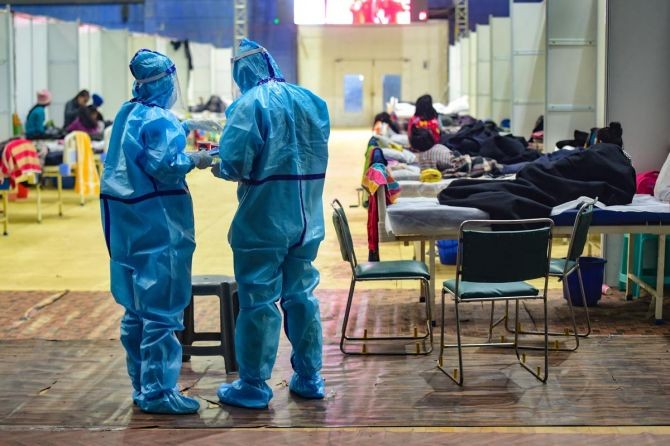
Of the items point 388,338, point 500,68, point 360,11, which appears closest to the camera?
point 388,338

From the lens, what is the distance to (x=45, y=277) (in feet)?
25.1

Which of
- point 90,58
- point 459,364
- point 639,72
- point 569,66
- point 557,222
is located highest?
point 90,58

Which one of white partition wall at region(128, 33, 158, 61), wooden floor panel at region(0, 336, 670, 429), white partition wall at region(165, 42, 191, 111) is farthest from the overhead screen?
wooden floor panel at region(0, 336, 670, 429)

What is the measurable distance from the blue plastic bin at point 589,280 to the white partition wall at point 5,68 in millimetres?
7809

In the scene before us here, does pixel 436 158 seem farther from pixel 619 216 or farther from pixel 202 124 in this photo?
pixel 202 124

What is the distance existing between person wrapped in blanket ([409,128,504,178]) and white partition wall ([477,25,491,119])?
25.3 feet

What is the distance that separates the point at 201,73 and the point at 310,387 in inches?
716

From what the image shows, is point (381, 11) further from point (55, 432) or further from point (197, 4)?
point (55, 432)

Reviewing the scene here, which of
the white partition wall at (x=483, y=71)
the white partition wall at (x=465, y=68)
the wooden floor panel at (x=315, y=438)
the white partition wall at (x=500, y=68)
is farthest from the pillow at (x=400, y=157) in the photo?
the white partition wall at (x=465, y=68)

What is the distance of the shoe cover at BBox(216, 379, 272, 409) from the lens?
4.35m

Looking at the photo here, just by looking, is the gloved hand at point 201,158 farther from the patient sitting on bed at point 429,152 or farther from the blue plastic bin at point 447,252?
the patient sitting on bed at point 429,152

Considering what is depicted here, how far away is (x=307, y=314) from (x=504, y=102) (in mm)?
10864

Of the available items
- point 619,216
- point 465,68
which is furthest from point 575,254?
point 465,68

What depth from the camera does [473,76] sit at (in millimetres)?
17750
